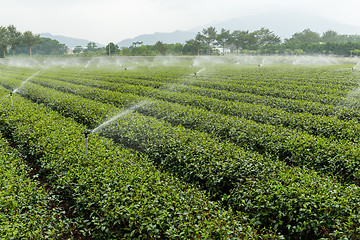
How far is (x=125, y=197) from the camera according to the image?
4117mm

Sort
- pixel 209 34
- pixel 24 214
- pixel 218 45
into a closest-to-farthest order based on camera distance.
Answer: pixel 24 214, pixel 209 34, pixel 218 45

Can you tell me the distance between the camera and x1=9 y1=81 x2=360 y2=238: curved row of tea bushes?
4008mm

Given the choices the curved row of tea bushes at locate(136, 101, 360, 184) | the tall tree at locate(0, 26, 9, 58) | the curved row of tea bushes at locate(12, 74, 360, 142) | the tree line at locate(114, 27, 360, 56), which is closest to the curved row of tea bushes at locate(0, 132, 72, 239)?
the curved row of tea bushes at locate(136, 101, 360, 184)

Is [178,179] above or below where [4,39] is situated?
below

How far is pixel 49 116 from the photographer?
919 centimetres

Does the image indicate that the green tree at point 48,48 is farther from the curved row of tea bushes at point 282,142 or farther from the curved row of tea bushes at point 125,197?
the curved row of tea bushes at point 125,197

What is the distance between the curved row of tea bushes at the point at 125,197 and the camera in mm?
3623

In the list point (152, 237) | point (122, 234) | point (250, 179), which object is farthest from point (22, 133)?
point (250, 179)

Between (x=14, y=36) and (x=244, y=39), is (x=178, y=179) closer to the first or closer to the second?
(x=244, y=39)

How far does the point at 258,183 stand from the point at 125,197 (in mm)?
2663

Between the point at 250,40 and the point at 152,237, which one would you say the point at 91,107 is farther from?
the point at 250,40

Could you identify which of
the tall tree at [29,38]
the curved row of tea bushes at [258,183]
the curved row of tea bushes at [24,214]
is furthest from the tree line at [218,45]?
the curved row of tea bushes at [24,214]

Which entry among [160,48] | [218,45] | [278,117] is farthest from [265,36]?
[278,117]

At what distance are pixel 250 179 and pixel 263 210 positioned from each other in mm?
723
